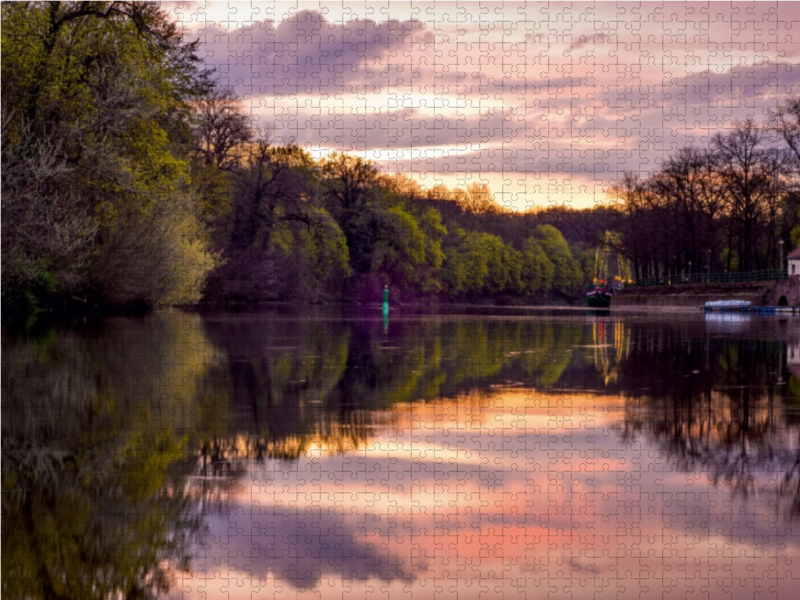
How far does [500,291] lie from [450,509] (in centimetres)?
12941

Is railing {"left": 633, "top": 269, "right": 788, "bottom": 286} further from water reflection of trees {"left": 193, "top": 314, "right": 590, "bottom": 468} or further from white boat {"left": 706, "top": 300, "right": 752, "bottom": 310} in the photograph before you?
water reflection of trees {"left": 193, "top": 314, "right": 590, "bottom": 468}

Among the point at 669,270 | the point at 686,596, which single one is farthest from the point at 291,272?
the point at 686,596

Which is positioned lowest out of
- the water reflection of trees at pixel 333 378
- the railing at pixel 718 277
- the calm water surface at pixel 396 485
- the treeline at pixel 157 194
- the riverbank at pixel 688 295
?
the calm water surface at pixel 396 485

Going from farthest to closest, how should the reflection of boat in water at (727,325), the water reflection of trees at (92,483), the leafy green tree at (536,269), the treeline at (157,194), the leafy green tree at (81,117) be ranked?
the leafy green tree at (536,269), the reflection of boat in water at (727,325), the treeline at (157,194), the leafy green tree at (81,117), the water reflection of trees at (92,483)

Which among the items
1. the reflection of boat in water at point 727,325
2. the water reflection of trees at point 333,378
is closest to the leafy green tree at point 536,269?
the reflection of boat in water at point 727,325

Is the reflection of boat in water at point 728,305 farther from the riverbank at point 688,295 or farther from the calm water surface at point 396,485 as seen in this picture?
the calm water surface at point 396,485

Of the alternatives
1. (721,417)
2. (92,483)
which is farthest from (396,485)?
(721,417)

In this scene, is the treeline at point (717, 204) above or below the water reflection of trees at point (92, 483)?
above

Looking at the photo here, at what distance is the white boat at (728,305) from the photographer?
85062 millimetres

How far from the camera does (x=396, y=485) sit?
30.4 feet

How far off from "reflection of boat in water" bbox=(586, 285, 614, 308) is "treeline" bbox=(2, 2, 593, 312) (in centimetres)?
1842

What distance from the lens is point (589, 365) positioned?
2303 centimetres

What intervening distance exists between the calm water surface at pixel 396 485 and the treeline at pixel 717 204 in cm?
7436

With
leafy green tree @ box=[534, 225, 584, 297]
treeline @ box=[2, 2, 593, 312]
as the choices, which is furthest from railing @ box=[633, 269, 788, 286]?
leafy green tree @ box=[534, 225, 584, 297]
